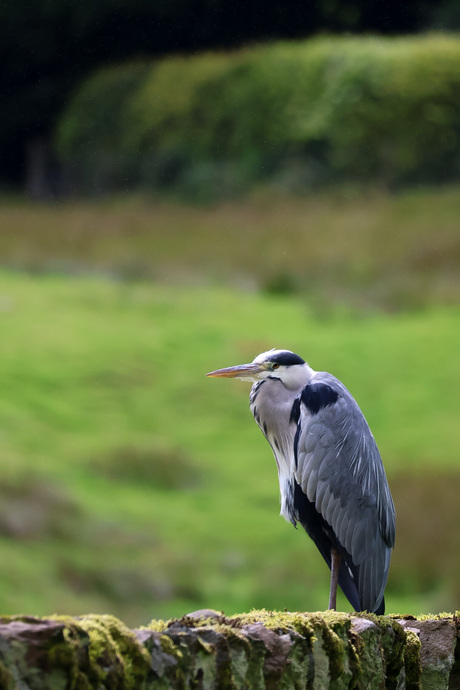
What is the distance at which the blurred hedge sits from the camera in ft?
46.7

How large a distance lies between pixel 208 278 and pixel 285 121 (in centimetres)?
297

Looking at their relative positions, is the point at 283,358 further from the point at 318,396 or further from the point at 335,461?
the point at 335,461

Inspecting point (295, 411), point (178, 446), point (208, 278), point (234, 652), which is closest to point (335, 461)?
point (295, 411)

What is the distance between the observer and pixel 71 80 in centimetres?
1619

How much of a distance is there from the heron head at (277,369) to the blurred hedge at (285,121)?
37.9 ft

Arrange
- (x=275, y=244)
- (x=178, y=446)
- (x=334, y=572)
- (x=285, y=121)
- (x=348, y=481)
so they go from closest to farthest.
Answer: (x=334, y=572) < (x=348, y=481) < (x=178, y=446) < (x=275, y=244) < (x=285, y=121)

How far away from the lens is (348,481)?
9.14 ft

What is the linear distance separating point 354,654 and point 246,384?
9.05 metres

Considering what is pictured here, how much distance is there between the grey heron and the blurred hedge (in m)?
11.5

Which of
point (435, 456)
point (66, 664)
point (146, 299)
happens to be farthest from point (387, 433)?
point (66, 664)

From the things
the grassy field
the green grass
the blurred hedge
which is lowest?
the green grass

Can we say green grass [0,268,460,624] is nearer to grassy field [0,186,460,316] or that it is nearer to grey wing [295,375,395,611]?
grassy field [0,186,460,316]

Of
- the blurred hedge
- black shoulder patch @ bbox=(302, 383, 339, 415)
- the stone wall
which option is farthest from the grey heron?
the blurred hedge

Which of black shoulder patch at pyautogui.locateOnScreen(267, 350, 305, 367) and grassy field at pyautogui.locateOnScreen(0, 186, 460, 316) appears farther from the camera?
grassy field at pyautogui.locateOnScreen(0, 186, 460, 316)
